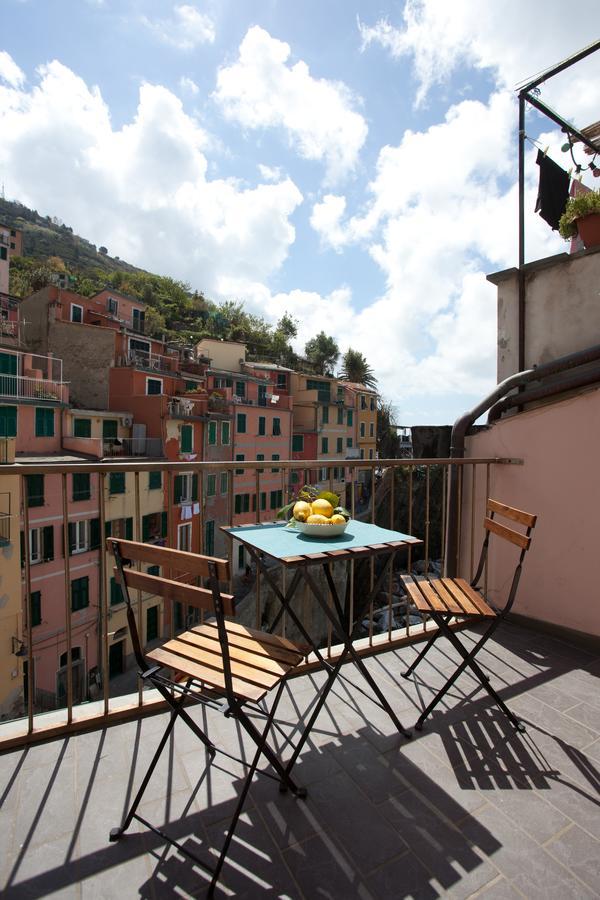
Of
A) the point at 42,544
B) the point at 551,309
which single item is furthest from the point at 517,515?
the point at 42,544

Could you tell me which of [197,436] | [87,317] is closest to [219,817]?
[197,436]

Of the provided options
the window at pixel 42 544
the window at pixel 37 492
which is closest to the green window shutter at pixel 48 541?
the window at pixel 42 544

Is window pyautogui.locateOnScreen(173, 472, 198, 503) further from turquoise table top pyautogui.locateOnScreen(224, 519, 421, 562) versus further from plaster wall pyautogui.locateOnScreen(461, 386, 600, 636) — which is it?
turquoise table top pyautogui.locateOnScreen(224, 519, 421, 562)

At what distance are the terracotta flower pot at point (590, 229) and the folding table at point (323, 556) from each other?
9.71ft

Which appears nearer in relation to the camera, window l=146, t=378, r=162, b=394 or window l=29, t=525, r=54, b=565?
window l=29, t=525, r=54, b=565

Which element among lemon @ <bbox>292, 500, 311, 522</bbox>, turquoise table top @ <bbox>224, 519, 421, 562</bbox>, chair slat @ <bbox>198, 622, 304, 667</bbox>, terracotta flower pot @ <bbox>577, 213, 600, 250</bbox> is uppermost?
terracotta flower pot @ <bbox>577, 213, 600, 250</bbox>

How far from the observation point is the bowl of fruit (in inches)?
81.0

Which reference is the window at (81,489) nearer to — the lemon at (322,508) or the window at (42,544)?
the window at (42,544)

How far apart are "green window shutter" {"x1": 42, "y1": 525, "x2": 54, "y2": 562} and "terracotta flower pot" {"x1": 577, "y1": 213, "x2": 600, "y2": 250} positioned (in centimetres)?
1517

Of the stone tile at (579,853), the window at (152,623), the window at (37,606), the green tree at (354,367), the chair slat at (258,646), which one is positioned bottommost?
the window at (152,623)

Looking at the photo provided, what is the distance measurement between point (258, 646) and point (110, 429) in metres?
18.3

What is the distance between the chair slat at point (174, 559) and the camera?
4.18 ft


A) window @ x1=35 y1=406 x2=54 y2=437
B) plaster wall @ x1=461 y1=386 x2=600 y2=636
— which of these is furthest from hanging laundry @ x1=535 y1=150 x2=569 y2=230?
window @ x1=35 y1=406 x2=54 y2=437

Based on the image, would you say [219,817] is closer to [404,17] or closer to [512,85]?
[512,85]
